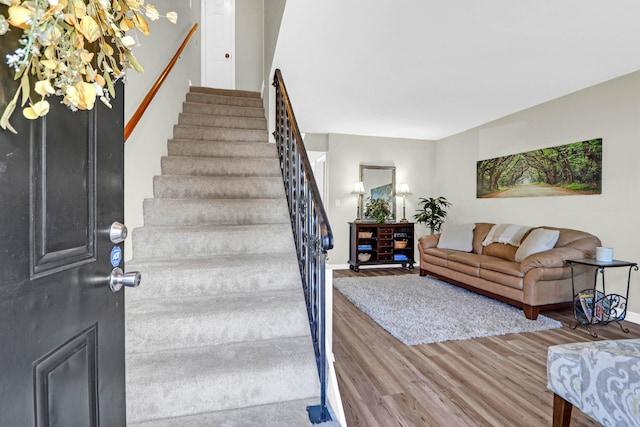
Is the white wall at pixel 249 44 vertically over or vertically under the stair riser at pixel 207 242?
over

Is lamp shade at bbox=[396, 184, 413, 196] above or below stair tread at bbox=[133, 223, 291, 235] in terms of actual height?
above

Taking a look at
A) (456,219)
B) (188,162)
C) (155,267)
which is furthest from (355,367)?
(456,219)

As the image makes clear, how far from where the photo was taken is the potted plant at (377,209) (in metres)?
6.09

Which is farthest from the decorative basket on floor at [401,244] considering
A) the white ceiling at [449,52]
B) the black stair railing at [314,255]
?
the black stair railing at [314,255]

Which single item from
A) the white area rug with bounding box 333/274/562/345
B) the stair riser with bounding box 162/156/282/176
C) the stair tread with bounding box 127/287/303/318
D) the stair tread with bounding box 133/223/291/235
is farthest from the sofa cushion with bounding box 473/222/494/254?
the stair tread with bounding box 127/287/303/318

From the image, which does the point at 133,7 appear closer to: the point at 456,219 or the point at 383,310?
the point at 383,310

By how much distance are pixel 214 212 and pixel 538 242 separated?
3.53 meters

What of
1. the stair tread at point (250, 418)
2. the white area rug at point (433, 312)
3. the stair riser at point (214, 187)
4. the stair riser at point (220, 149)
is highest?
the stair riser at point (220, 149)

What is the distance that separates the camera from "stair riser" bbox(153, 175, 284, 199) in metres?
2.64

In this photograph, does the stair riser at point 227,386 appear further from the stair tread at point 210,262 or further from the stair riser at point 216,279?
the stair tread at point 210,262

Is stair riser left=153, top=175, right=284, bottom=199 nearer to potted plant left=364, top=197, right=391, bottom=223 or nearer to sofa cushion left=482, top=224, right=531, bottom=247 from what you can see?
sofa cushion left=482, top=224, right=531, bottom=247

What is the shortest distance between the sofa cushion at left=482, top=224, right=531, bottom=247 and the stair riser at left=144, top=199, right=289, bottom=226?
321 centimetres

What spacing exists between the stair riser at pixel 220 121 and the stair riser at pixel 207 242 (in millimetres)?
1684

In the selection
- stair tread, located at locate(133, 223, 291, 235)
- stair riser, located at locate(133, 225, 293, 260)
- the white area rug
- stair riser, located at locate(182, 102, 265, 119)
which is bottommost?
the white area rug
